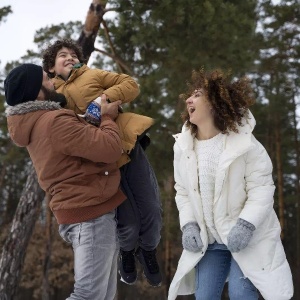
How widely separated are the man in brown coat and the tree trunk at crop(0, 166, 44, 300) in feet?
18.4

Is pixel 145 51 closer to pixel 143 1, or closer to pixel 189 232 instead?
pixel 143 1

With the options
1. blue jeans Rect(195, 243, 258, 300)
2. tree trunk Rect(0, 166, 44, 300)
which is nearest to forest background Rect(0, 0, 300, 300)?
tree trunk Rect(0, 166, 44, 300)

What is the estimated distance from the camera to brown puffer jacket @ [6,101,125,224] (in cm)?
282

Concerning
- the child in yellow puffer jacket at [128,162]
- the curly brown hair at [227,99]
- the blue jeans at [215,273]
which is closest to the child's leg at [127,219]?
the child in yellow puffer jacket at [128,162]

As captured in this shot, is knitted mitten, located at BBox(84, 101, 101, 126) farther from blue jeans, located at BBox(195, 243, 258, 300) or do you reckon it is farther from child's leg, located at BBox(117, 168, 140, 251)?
blue jeans, located at BBox(195, 243, 258, 300)

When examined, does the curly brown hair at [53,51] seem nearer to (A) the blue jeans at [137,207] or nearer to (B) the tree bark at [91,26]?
(A) the blue jeans at [137,207]

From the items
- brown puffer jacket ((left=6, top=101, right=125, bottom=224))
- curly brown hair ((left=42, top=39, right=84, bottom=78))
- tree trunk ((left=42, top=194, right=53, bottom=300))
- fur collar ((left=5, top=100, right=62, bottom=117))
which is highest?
curly brown hair ((left=42, top=39, right=84, bottom=78))

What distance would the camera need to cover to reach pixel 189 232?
10.3 ft

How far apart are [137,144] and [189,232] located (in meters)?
0.74

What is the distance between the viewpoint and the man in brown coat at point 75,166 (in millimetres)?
2822

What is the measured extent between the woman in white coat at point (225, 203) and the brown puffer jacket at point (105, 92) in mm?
343

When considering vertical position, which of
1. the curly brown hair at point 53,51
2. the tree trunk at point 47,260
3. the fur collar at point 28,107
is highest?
the curly brown hair at point 53,51

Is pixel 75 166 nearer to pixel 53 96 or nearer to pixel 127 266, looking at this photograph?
pixel 53 96

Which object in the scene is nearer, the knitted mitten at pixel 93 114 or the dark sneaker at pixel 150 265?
the knitted mitten at pixel 93 114
